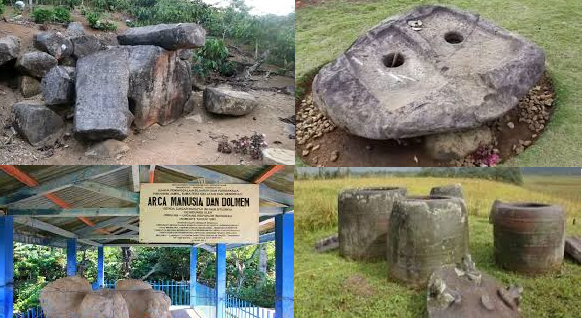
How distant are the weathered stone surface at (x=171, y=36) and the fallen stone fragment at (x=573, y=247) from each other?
5.21 meters

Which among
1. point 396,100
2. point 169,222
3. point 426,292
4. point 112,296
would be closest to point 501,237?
point 426,292

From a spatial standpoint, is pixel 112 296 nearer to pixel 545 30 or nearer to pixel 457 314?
pixel 457 314

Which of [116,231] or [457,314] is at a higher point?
[116,231]

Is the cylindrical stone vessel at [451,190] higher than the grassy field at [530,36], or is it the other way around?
the grassy field at [530,36]

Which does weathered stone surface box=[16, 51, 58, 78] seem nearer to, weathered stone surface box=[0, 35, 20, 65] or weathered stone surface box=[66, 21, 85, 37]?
weathered stone surface box=[0, 35, 20, 65]

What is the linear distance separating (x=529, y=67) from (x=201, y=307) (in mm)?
7224

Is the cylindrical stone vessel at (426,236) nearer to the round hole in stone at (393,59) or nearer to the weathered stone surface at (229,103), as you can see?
the round hole in stone at (393,59)

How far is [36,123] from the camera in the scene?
6.69 metres

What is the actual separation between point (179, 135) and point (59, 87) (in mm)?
1716

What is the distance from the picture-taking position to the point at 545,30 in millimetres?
6996

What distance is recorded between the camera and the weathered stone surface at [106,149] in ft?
21.0

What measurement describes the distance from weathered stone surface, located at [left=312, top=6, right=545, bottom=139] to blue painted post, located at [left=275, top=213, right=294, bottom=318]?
4.67ft

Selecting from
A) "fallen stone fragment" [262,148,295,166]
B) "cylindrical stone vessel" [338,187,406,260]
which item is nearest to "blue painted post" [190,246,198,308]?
"fallen stone fragment" [262,148,295,166]

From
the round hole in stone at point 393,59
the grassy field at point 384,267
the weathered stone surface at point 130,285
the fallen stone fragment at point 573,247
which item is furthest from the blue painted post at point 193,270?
the fallen stone fragment at point 573,247
